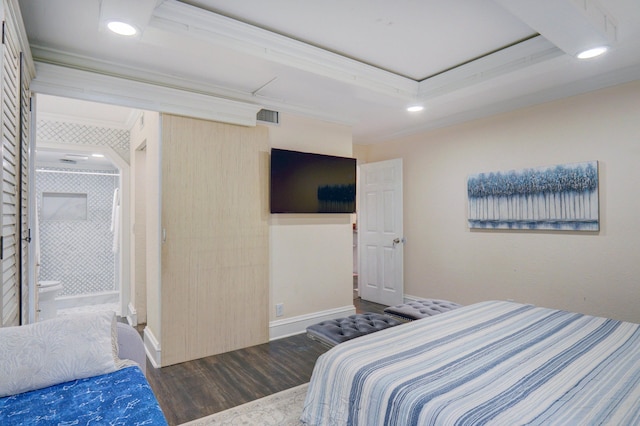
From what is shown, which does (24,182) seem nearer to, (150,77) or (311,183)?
(150,77)

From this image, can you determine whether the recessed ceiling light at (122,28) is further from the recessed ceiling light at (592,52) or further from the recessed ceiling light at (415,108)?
the recessed ceiling light at (592,52)

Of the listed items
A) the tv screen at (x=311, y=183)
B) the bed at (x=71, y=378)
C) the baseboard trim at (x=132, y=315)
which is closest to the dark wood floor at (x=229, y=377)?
the bed at (x=71, y=378)

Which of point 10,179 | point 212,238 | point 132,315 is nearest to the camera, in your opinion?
point 10,179

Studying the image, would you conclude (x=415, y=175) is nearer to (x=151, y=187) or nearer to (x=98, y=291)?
(x=151, y=187)

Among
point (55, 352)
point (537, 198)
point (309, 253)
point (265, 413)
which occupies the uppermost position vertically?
point (537, 198)

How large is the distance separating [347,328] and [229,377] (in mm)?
1044

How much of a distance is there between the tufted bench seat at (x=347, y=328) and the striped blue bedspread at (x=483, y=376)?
0.56m

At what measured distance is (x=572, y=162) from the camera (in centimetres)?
310

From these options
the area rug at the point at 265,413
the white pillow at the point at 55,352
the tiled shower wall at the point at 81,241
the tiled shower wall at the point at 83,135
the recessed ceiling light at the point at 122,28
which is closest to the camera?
the white pillow at the point at 55,352

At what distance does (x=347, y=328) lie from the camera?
2527 mm

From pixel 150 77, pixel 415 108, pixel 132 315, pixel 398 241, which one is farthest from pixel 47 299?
pixel 415 108

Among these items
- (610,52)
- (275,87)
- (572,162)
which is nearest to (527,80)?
(610,52)

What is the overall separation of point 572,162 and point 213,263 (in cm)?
341

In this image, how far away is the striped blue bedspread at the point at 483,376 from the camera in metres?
1.16
